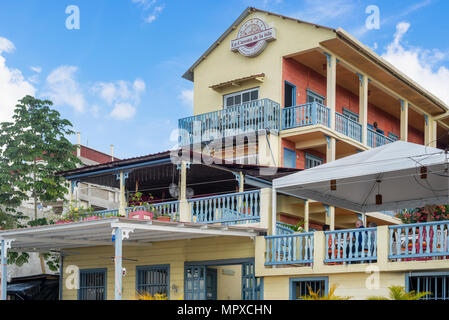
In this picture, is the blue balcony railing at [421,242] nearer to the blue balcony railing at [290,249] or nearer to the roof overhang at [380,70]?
the blue balcony railing at [290,249]

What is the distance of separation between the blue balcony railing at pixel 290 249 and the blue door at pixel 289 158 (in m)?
7.04

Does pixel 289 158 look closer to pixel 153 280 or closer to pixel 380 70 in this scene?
pixel 380 70

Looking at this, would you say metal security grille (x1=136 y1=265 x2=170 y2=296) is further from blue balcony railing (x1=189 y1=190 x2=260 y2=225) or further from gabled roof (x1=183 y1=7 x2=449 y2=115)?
gabled roof (x1=183 y1=7 x2=449 y2=115)

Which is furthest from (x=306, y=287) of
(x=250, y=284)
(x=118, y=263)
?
(x=118, y=263)

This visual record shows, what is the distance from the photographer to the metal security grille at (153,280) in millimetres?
20766

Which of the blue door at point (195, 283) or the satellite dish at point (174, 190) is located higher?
the satellite dish at point (174, 190)

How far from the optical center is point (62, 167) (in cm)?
2817

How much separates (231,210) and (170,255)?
2479 mm

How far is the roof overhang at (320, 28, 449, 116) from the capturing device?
985 inches

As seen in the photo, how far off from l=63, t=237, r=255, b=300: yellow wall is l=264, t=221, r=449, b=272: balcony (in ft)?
3.93

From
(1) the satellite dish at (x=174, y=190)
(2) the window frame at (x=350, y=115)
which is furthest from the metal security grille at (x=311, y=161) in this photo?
(1) the satellite dish at (x=174, y=190)
